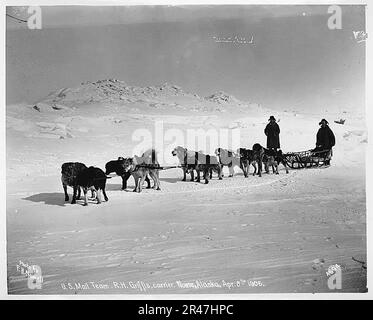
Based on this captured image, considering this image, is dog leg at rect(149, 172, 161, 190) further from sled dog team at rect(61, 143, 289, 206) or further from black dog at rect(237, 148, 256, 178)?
black dog at rect(237, 148, 256, 178)

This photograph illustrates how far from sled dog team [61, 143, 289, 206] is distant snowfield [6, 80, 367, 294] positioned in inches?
2.5

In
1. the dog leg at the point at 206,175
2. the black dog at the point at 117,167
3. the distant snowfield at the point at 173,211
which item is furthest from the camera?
the dog leg at the point at 206,175

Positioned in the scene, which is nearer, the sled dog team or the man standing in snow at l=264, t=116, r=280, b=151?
the sled dog team

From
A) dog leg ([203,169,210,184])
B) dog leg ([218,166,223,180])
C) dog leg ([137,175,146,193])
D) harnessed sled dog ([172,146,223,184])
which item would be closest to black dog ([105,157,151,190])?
dog leg ([137,175,146,193])

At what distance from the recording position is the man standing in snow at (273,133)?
4.01 m

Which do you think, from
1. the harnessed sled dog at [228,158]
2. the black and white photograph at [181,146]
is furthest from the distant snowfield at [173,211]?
the harnessed sled dog at [228,158]

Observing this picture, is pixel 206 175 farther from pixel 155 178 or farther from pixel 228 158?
pixel 155 178

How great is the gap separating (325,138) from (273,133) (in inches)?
17.4

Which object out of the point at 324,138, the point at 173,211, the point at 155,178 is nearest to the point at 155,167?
the point at 155,178

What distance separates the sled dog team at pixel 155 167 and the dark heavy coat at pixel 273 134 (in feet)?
0.20

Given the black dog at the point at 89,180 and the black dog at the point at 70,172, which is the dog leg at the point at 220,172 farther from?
the black dog at the point at 70,172

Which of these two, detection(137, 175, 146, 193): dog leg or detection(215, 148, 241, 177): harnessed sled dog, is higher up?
detection(215, 148, 241, 177): harnessed sled dog

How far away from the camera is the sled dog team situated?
12.7 feet
